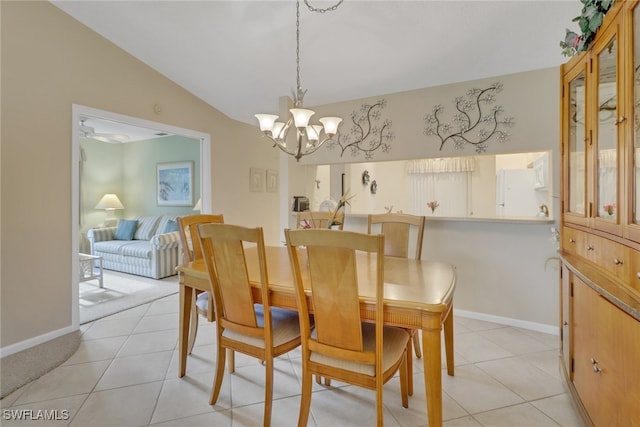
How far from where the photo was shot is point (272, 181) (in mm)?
5602

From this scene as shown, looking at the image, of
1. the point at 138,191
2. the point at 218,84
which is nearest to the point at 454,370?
the point at 218,84

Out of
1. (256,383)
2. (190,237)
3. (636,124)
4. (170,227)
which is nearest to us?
(636,124)

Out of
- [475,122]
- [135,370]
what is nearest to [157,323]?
[135,370]

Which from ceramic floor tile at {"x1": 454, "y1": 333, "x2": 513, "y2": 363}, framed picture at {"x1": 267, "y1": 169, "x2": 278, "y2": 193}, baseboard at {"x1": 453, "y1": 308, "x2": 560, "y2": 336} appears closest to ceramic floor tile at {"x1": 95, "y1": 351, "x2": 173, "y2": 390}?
ceramic floor tile at {"x1": 454, "y1": 333, "x2": 513, "y2": 363}

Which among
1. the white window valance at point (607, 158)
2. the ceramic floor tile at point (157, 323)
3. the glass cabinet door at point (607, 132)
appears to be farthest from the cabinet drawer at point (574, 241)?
the ceramic floor tile at point (157, 323)

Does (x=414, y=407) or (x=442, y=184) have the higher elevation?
(x=442, y=184)

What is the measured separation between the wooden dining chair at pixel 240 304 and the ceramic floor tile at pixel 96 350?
3.80 feet

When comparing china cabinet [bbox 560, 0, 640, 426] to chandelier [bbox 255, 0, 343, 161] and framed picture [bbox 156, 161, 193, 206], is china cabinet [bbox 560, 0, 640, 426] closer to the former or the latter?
chandelier [bbox 255, 0, 343, 161]

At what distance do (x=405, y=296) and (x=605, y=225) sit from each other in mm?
934

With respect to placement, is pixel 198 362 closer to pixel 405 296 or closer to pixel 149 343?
pixel 149 343

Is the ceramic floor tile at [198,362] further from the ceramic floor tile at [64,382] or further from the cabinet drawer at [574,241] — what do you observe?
the cabinet drawer at [574,241]

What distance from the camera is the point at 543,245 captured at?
2764 mm

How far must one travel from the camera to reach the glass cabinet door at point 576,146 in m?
1.65

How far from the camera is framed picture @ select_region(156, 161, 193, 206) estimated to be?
19.9 ft
